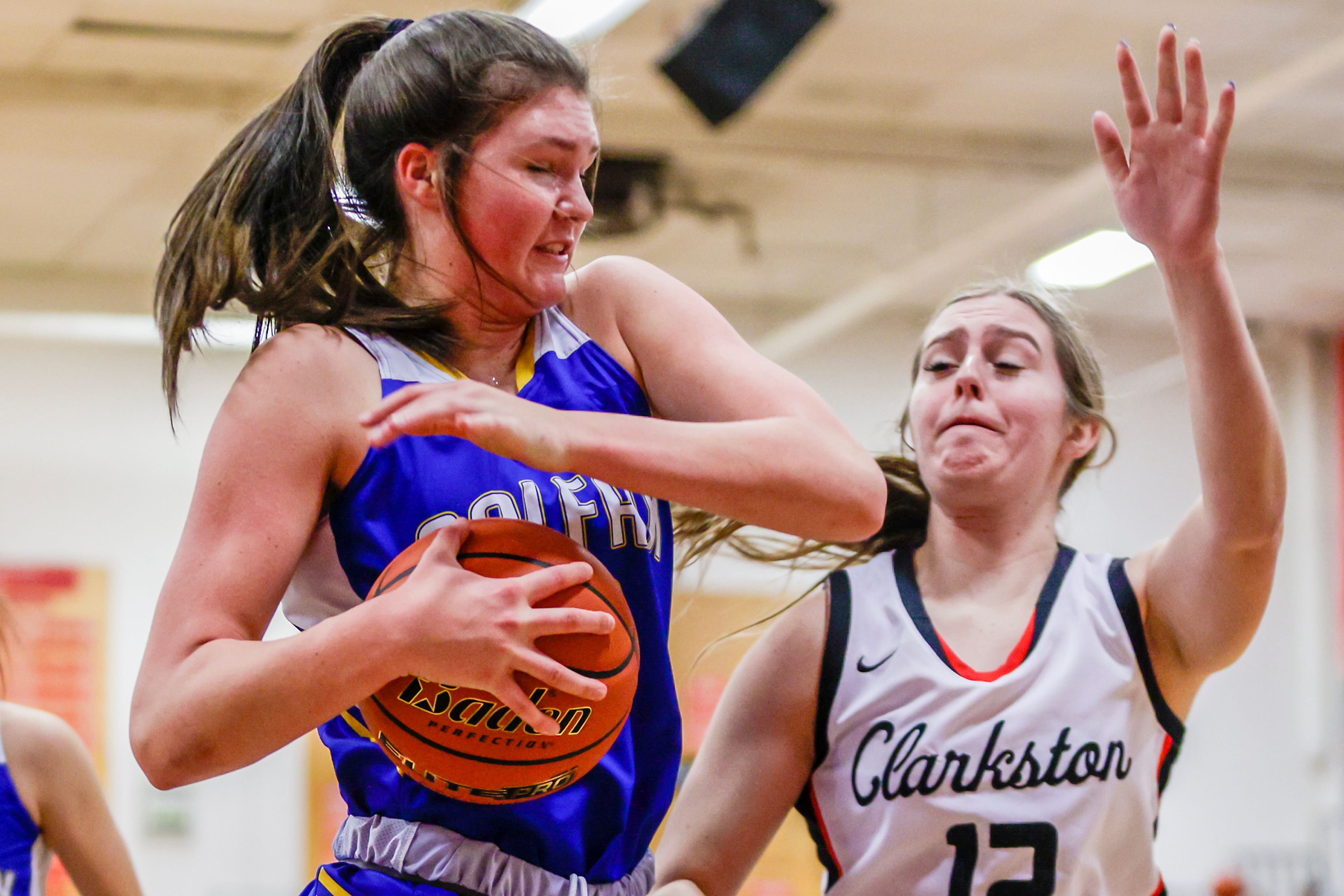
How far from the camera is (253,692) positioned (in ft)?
4.81

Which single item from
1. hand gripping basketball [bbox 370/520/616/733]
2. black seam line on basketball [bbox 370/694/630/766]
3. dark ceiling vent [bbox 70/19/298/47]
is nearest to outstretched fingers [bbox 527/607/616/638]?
hand gripping basketball [bbox 370/520/616/733]

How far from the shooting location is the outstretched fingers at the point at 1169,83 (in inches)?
75.2

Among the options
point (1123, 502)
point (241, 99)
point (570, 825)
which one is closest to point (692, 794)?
point (570, 825)

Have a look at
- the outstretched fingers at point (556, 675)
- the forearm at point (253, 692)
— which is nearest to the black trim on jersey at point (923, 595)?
the outstretched fingers at point (556, 675)

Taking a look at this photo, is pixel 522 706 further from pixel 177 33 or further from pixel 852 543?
pixel 177 33

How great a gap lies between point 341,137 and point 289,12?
473 cm

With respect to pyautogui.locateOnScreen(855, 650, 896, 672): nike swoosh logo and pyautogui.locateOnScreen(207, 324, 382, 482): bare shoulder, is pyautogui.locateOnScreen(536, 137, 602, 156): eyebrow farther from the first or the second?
pyautogui.locateOnScreen(855, 650, 896, 672): nike swoosh logo

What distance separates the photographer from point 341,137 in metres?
1.85

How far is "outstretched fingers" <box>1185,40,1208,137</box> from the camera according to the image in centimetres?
192

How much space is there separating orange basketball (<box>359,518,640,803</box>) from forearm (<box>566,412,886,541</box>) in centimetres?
12

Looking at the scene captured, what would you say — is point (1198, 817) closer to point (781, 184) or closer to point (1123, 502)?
point (1123, 502)

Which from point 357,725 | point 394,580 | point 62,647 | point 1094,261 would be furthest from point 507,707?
point 62,647

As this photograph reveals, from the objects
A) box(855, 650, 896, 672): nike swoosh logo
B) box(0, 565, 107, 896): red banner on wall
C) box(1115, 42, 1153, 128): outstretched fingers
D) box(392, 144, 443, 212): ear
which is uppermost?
box(1115, 42, 1153, 128): outstretched fingers

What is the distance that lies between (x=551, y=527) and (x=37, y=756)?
159cm
